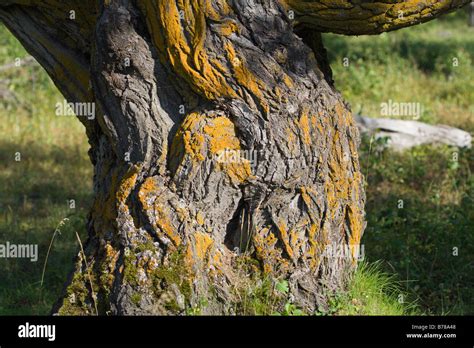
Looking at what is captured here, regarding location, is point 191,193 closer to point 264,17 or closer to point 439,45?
point 264,17

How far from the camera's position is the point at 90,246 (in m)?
5.40

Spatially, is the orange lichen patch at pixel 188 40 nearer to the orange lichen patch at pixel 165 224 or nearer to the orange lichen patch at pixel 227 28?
the orange lichen patch at pixel 227 28

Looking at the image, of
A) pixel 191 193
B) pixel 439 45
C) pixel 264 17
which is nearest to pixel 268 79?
pixel 264 17

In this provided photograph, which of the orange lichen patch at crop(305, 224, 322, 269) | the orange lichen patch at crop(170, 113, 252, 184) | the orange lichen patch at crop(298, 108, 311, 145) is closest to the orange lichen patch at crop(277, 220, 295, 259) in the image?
the orange lichen patch at crop(305, 224, 322, 269)

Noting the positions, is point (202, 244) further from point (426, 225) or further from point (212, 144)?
point (426, 225)

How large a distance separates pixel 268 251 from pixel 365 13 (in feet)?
4.97

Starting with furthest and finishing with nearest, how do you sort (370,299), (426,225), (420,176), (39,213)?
(420,176) → (39,213) → (426,225) → (370,299)

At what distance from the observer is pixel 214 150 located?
510 cm

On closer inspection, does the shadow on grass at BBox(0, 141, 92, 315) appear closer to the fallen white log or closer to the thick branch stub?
the thick branch stub

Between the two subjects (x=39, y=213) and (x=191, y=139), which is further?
(x=39, y=213)

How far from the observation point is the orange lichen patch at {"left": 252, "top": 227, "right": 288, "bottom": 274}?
5.26 metres

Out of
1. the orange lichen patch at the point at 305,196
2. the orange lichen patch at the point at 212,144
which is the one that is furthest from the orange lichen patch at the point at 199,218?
the orange lichen patch at the point at 305,196

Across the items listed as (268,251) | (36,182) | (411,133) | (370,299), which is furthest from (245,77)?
(411,133)

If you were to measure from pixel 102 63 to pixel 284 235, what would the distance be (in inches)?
58.8
